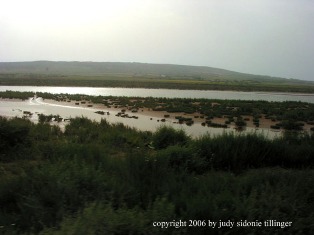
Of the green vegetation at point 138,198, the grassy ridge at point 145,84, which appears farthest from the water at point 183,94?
the green vegetation at point 138,198

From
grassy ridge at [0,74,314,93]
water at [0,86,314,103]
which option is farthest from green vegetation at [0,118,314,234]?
grassy ridge at [0,74,314,93]

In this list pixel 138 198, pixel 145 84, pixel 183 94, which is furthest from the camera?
pixel 145 84

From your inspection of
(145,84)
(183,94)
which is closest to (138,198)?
(183,94)

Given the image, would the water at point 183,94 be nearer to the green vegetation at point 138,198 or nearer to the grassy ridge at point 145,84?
the grassy ridge at point 145,84

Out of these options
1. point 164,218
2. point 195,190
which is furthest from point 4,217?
point 195,190

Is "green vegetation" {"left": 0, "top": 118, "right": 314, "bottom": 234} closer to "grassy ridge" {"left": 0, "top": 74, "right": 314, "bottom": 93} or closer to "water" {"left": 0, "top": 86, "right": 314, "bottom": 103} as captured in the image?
"water" {"left": 0, "top": 86, "right": 314, "bottom": 103}

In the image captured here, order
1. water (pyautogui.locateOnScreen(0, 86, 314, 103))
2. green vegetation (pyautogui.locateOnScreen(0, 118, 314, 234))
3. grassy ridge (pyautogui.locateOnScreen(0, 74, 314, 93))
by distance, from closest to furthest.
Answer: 1. green vegetation (pyautogui.locateOnScreen(0, 118, 314, 234))
2. water (pyautogui.locateOnScreen(0, 86, 314, 103))
3. grassy ridge (pyautogui.locateOnScreen(0, 74, 314, 93))

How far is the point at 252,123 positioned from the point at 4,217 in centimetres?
2585

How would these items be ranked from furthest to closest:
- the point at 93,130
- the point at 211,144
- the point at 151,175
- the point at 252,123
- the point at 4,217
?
the point at 252,123 < the point at 93,130 < the point at 211,144 < the point at 151,175 < the point at 4,217

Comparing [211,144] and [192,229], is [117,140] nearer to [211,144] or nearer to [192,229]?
[211,144]

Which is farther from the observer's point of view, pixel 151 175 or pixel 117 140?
pixel 117 140

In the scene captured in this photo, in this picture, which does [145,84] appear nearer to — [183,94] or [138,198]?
[183,94]

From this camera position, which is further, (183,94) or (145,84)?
(145,84)

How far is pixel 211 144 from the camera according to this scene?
11766 millimetres
